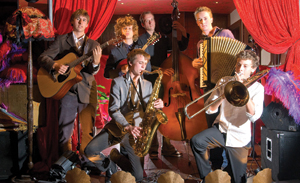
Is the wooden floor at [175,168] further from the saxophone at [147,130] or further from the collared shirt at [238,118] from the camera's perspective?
the collared shirt at [238,118]

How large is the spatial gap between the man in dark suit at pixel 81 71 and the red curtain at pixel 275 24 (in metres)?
1.99

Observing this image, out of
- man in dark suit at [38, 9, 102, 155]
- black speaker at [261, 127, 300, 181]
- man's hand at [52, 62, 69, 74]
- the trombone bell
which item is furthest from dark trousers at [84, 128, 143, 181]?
black speaker at [261, 127, 300, 181]

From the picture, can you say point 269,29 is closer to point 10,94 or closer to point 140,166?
point 140,166

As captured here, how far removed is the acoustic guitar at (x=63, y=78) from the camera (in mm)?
2957

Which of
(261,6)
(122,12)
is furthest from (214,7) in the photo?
(261,6)

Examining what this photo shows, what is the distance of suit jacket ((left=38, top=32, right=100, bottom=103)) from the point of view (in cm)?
299

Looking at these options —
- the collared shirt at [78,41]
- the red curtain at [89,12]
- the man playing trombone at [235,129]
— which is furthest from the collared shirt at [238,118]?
the red curtain at [89,12]

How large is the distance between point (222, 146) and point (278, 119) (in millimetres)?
858

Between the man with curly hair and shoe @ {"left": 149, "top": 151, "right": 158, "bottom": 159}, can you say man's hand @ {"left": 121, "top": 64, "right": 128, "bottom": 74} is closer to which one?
the man with curly hair

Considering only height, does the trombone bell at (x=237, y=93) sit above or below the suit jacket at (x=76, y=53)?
below

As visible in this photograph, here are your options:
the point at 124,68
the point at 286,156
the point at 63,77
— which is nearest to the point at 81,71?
the point at 63,77

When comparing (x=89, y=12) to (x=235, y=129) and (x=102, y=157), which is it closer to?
(x=102, y=157)

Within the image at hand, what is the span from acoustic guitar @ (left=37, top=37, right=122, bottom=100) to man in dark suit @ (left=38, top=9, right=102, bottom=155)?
1.8 inches

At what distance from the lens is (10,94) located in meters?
3.32
